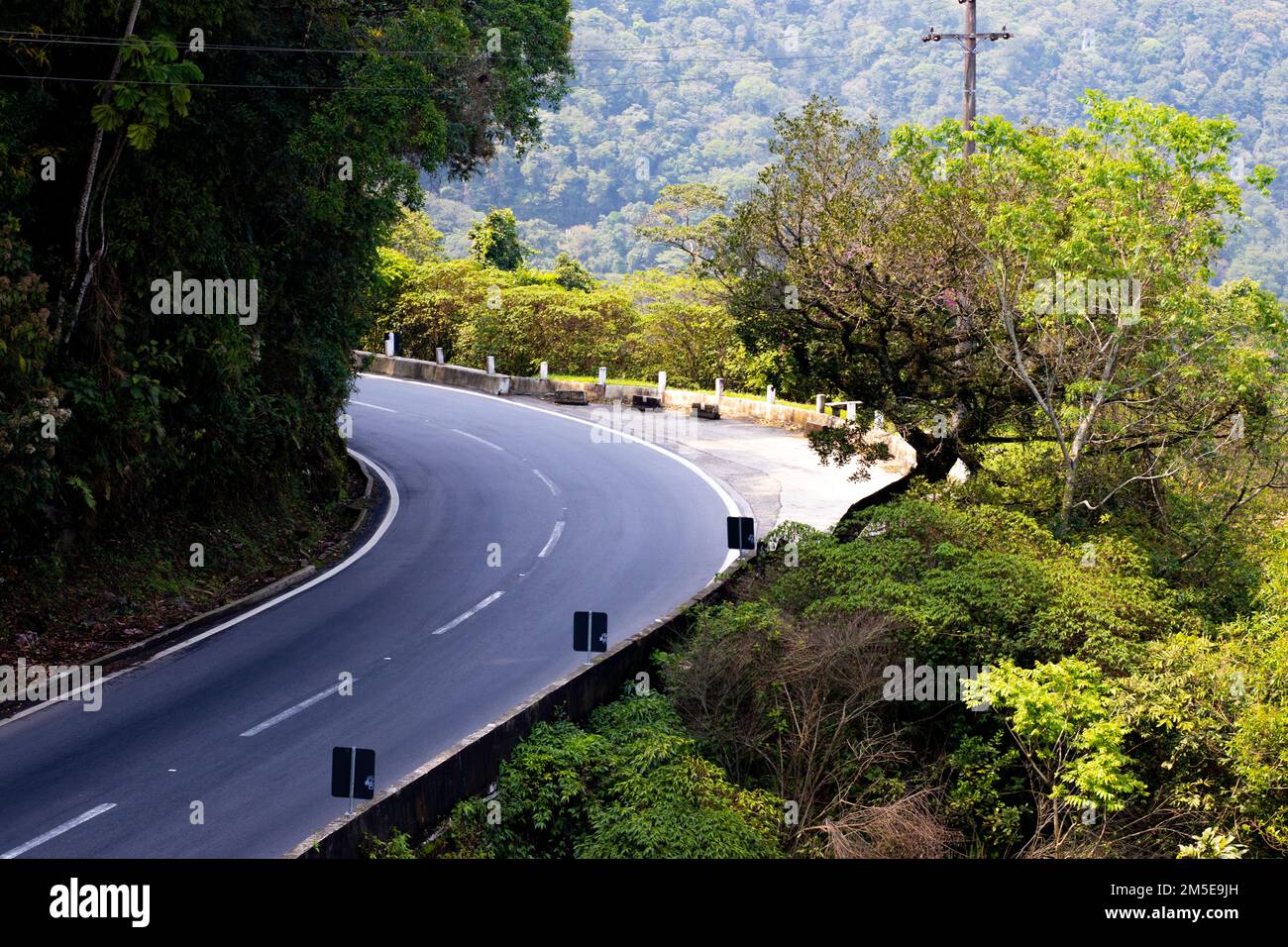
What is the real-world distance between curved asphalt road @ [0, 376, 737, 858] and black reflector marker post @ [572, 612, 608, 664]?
1.10 metres

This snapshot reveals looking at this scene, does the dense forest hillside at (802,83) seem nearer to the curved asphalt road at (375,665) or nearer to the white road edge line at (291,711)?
the curved asphalt road at (375,665)

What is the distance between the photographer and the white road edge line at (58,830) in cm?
1055

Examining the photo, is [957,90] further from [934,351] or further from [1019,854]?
[1019,854]

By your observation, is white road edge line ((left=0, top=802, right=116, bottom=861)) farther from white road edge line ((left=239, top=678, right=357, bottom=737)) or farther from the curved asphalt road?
white road edge line ((left=239, top=678, right=357, bottom=737))

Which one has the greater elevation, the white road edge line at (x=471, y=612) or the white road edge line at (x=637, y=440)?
the white road edge line at (x=637, y=440)

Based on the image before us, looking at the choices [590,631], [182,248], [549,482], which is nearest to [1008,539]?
[590,631]

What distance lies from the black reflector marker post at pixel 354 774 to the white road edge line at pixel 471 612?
276 inches

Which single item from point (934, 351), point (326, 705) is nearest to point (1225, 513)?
point (934, 351)

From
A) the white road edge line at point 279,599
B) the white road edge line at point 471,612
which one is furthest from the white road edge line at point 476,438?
the white road edge line at point 471,612

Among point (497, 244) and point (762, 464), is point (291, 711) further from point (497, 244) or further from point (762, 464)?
point (497, 244)

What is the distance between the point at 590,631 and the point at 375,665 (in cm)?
318

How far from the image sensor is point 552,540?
22.1 m

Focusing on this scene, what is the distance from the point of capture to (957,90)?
454ft

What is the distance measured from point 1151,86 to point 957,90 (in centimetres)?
2147
